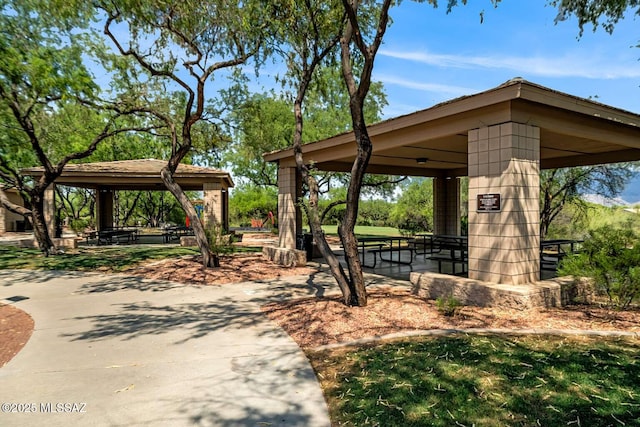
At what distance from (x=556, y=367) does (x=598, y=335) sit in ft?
5.13

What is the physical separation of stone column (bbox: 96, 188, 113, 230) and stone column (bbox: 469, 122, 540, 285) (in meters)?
23.4

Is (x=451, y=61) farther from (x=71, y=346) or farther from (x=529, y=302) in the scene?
(x=71, y=346)

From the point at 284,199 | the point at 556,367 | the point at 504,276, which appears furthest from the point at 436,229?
the point at 556,367

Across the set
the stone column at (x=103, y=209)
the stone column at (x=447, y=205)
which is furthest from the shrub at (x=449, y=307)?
the stone column at (x=103, y=209)

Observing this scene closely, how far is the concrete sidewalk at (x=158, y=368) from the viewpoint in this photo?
321cm

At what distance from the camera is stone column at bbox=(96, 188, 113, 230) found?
75.6 feet

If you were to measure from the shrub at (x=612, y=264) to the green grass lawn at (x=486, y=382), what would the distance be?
1.45 m

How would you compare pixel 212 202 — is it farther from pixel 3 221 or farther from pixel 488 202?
pixel 3 221

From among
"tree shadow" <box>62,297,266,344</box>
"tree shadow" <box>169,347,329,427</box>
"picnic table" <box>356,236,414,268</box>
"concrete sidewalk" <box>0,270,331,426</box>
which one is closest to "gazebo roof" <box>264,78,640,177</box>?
"picnic table" <box>356,236,414,268</box>

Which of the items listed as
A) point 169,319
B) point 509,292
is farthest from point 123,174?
point 509,292

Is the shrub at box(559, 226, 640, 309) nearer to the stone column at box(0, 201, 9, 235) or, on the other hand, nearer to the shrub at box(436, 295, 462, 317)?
the shrub at box(436, 295, 462, 317)

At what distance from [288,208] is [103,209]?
16909 millimetres

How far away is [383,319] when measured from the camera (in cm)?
579

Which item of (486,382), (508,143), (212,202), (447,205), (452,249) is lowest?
(486,382)
